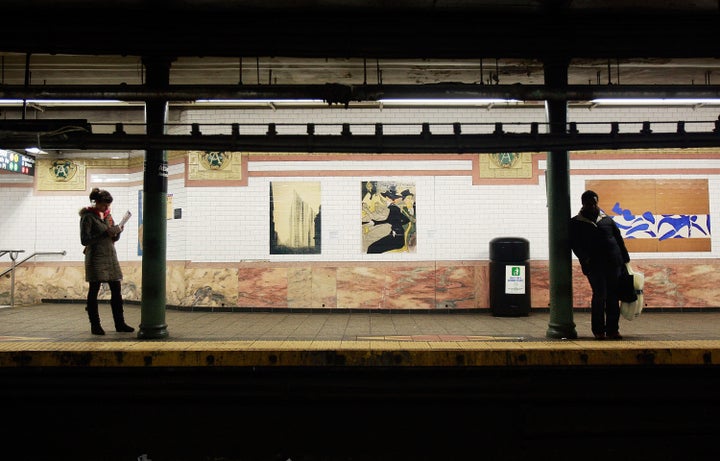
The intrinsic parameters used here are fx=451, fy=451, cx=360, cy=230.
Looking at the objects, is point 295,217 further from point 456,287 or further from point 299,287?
point 456,287

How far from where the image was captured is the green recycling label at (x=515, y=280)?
796 centimetres

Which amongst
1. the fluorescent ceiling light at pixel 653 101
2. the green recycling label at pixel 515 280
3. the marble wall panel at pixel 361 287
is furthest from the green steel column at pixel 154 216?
the green recycling label at pixel 515 280

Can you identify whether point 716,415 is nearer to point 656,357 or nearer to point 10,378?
point 656,357

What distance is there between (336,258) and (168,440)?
5.77 meters

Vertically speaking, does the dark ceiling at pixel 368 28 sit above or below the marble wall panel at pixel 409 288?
above

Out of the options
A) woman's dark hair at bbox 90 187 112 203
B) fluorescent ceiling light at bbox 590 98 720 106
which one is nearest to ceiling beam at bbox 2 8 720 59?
fluorescent ceiling light at bbox 590 98 720 106

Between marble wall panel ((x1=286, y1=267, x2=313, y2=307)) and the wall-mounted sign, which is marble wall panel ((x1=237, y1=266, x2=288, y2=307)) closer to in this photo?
marble wall panel ((x1=286, y1=267, x2=313, y2=307))

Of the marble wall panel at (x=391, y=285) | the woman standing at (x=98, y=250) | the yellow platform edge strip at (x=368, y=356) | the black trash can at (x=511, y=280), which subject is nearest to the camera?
the yellow platform edge strip at (x=368, y=356)

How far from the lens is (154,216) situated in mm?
5695

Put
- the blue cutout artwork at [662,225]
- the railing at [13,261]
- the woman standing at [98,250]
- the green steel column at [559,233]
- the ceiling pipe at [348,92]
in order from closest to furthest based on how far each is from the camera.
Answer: the ceiling pipe at [348,92], the green steel column at [559,233], the woman standing at [98,250], the blue cutout artwork at [662,225], the railing at [13,261]

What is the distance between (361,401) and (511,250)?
5730 millimetres

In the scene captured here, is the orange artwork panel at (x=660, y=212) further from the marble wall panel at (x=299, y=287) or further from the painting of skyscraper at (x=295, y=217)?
the marble wall panel at (x=299, y=287)

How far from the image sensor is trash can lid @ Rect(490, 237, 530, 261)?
798 cm

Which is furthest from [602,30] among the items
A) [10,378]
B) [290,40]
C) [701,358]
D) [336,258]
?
[10,378]
